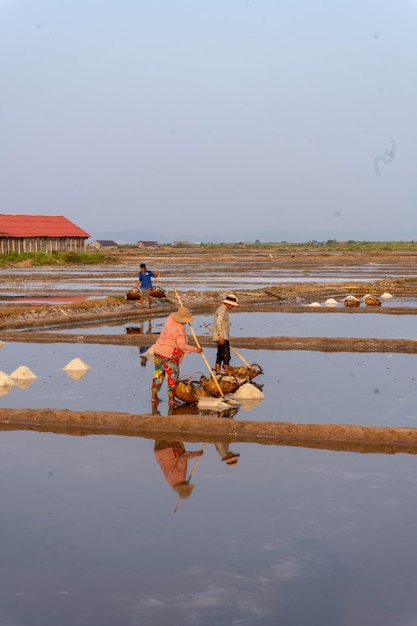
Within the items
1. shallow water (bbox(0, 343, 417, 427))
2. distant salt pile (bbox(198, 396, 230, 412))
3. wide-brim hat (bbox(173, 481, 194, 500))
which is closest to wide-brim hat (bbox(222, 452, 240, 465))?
wide-brim hat (bbox(173, 481, 194, 500))

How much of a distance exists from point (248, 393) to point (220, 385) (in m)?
0.28

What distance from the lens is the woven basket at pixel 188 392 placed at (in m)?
8.88

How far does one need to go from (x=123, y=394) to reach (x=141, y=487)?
359 cm

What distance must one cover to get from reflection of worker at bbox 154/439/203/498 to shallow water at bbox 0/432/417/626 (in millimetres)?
69

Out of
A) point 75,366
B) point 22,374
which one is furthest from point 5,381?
point 75,366

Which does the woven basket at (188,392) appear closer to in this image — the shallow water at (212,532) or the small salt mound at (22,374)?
the shallow water at (212,532)

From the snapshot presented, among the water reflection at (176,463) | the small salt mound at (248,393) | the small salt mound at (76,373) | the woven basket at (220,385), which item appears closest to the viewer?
the water reflection at (176,463)

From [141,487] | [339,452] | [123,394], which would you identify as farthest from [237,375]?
[141,487]

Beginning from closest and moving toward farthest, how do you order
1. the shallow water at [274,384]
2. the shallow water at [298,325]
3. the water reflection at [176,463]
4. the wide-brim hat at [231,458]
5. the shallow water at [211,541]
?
the shallow water at [211,541] → the water reflection at [176,463] → the wide-brim hat at [231,458] → the shallow water at [274,384] → the shallow water at [298,325]

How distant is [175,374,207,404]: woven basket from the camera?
29.1 ft

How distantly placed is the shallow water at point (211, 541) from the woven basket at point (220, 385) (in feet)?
7.01

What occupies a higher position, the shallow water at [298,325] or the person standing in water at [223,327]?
the person standing in water at [223,327]

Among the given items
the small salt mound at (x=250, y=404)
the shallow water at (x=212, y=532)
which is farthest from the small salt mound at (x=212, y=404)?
the shallow water at (x=212, y=532)

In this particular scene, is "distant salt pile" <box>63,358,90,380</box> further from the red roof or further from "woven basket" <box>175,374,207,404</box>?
the red roof
